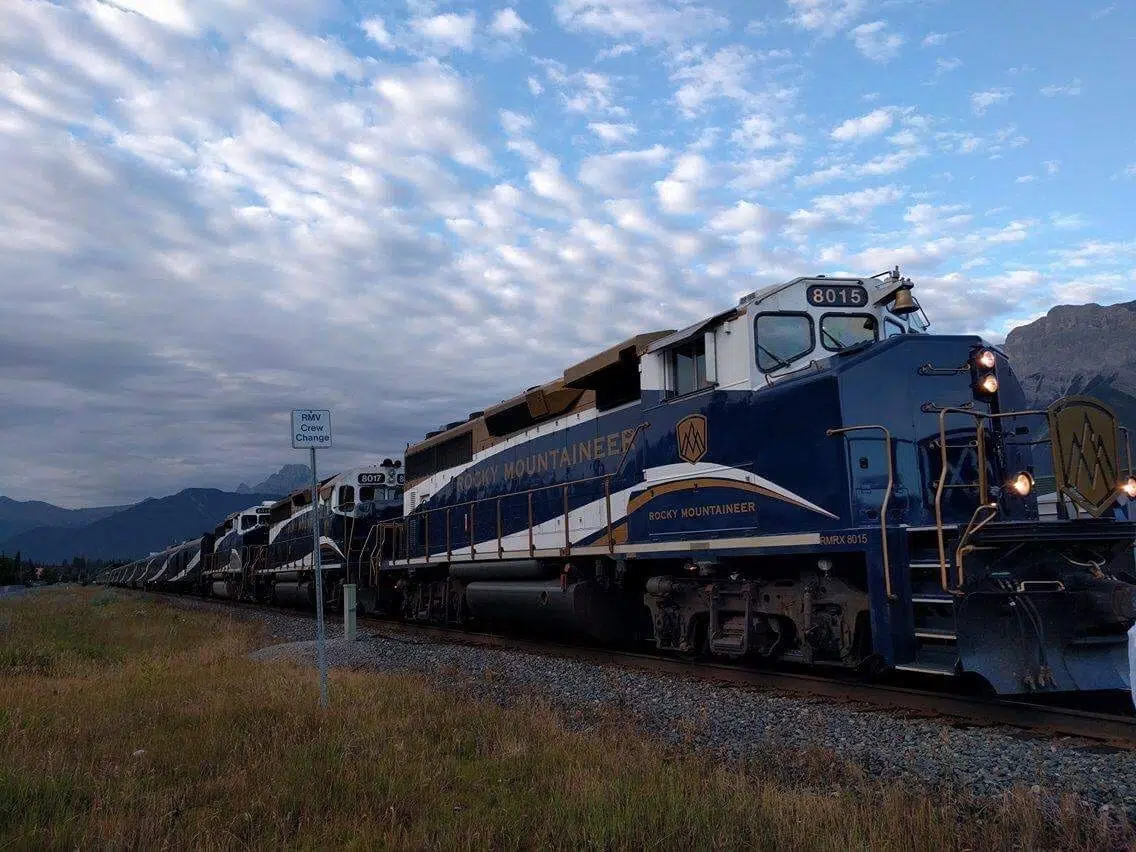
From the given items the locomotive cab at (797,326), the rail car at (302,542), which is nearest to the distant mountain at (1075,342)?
the rail car at (302,542)

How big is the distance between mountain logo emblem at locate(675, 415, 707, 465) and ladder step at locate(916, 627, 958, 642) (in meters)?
2.88

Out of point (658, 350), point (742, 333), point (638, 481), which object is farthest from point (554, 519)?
point (742, 333)

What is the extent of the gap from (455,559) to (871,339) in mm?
8365

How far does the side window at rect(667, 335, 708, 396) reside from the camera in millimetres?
9219

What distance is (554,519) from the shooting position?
467 inches

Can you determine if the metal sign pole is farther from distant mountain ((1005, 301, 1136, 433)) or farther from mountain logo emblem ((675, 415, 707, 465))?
distant mountain ((1005, 301, 1136, 433))

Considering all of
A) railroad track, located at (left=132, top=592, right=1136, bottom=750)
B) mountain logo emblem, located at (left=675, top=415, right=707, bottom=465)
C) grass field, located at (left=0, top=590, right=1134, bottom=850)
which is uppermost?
mountain logo emblem, located at (left=675, top=415, right=707, bottom=465)

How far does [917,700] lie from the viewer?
23.6ft

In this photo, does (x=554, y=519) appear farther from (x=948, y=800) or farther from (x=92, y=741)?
(x=948, y=800)

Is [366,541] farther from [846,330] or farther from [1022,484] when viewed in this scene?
[1022,484]

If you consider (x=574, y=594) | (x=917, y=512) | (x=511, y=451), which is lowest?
(x=574, y=594)

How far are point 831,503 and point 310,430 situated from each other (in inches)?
188

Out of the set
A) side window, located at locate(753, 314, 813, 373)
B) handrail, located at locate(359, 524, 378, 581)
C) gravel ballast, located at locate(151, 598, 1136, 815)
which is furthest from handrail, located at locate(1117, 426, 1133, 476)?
handrail, located at locate(359, 524, 378, 581)

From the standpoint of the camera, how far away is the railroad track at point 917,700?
5992mm
